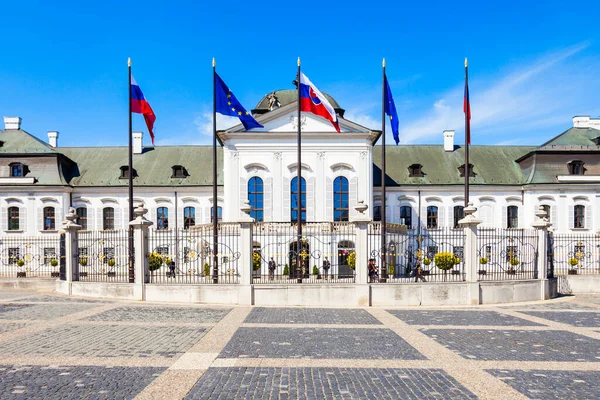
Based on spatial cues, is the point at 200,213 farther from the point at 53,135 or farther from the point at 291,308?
the point at 291,308

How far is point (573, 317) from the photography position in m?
12.2

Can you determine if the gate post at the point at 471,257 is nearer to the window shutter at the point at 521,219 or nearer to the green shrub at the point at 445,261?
the green shrub at the point at 445,261

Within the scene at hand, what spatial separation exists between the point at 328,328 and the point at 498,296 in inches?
294

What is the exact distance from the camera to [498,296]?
14711mm

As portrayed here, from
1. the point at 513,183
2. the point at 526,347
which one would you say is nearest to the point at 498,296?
the point at 526,347

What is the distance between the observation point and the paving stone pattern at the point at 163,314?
11.2 metres

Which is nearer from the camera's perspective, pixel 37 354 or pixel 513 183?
pixel 37 354

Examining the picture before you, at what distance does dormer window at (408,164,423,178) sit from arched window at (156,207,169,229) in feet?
68.4

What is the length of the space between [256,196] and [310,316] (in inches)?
800

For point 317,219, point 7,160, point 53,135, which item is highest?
point 53,135

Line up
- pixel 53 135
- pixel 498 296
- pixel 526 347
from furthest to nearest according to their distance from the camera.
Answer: pixel 53 135
pixel 498 296
pixel 526 347

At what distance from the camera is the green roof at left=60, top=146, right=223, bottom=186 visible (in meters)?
36.7

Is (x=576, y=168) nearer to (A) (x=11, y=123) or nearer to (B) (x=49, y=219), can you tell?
(B) (x=49, y=219)

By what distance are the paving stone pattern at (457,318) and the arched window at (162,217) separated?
88.5ft
